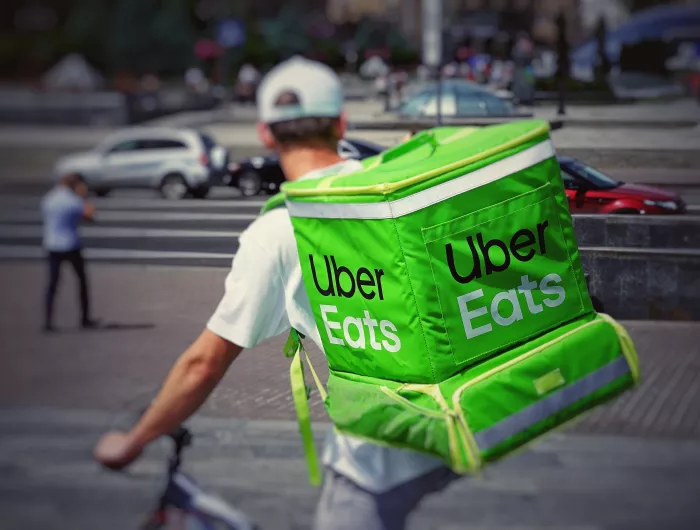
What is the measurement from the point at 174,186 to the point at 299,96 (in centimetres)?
395

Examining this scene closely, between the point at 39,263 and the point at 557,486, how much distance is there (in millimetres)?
3675

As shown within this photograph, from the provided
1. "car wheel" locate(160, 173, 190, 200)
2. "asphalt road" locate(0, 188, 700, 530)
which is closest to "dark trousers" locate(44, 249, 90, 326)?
"car wheel" locate(160, 173, 190, 200)

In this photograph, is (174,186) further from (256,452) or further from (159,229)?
(256,452)

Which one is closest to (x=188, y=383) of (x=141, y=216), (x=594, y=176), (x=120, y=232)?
(x=594, y=176)

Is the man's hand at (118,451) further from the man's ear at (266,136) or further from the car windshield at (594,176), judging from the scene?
the car windshield at (594,176)

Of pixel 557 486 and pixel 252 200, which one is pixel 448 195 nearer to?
pixel 252 200

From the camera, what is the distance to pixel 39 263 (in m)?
7.08

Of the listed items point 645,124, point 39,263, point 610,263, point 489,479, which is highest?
point 645,124

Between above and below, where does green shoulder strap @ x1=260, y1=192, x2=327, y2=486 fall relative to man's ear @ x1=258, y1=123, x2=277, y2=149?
below

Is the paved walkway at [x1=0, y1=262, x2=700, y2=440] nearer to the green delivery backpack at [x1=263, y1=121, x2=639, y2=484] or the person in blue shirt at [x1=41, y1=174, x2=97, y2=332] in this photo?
the person in blue shirt at [x1=41, y1=174, x2=97, y2=332]

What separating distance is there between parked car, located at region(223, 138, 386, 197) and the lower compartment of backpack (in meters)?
1.40

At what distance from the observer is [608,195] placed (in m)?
3.63

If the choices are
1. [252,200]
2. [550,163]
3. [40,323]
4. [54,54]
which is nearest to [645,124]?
[252,200]

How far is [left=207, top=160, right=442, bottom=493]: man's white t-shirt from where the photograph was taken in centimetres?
263
